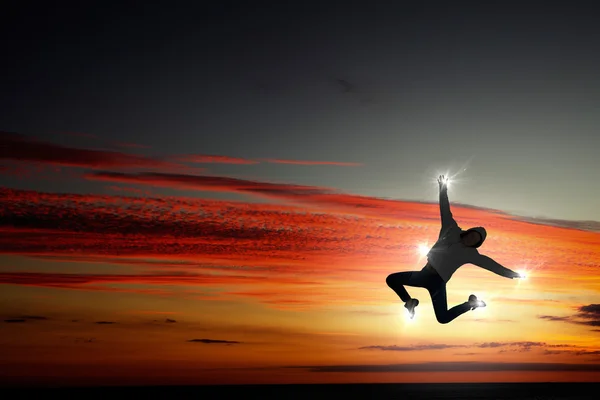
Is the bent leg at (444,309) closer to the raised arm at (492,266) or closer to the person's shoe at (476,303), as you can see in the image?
the person's shoe at (476,303)

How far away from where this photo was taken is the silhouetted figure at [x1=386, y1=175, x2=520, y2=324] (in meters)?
16.2

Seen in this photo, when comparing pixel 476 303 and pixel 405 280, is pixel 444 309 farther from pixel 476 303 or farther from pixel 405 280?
pixel 405 280

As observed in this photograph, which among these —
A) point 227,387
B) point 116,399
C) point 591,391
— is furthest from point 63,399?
point 591,391

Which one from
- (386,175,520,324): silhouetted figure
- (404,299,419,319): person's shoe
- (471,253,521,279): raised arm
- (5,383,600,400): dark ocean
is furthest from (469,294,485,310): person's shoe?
(5,383,600,400): dark ocean

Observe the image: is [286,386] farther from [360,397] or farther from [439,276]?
[439,276]

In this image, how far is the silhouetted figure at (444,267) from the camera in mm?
16156

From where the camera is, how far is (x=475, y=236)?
15289 mm

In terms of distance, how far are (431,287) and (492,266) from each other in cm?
153

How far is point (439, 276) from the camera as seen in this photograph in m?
16.7

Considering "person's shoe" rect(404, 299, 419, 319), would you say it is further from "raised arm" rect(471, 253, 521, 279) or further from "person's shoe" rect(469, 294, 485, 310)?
"raised arm" rect(471, 253, 521, 279)

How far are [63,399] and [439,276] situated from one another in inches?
600

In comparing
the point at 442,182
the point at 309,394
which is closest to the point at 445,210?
the point at 442,182

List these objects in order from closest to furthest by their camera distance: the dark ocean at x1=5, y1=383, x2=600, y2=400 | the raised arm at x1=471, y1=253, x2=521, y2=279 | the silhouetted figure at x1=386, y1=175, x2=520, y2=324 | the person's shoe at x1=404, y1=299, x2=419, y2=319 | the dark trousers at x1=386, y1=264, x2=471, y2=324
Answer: the raised arm at x1=471, y1=253, x2=521, y2=279
the silhouetted figure at x1=386, y1=175, x2=520, y2=324
the dark trousers at x1=386, y1=264, x2=471, y2=324
the person's shoe at x1=404, y1=299, x2=419, y2=319
the dark ocean at x1=5, y1=383, x2=600, y2=400

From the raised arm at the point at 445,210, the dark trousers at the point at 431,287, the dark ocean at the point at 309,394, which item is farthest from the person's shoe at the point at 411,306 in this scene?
the dark ocean at the point at 309,394
